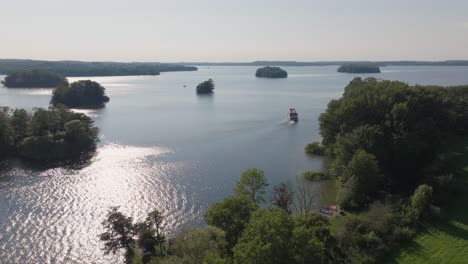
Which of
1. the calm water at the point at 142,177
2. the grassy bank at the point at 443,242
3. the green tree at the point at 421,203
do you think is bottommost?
the calm water at the point at 142,177

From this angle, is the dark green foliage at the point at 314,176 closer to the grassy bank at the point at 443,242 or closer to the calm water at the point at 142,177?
the calm water at the point at 142,177

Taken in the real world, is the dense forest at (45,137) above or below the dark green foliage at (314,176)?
above

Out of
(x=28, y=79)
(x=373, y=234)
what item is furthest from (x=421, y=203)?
(x=28, y=79)

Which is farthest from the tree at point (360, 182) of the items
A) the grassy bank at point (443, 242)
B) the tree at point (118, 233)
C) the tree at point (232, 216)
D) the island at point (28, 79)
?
the island at point (28, 79)

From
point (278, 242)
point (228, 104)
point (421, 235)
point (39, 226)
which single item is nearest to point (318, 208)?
point (421, 235)

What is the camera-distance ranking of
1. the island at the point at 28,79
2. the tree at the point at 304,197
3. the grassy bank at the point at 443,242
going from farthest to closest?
1. the island at the point at 28,79
2. the tree at the point at 304,197
3. the grassy bank at the point at 443,242

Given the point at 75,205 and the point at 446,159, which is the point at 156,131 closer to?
the point at 75,205
